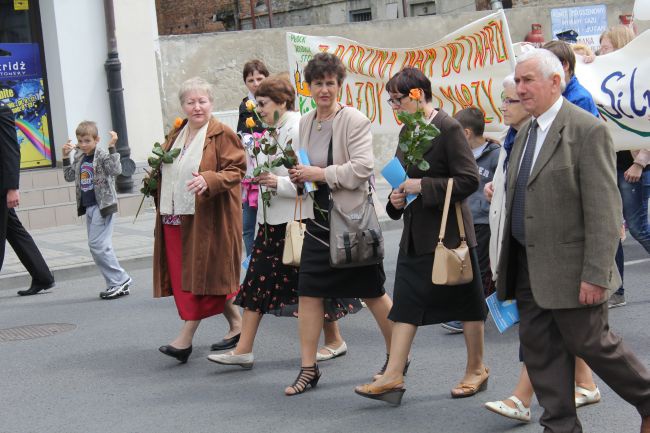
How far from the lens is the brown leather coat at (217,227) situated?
6543mm

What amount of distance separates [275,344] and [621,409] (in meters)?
2.64

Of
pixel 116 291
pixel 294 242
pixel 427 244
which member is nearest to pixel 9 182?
pixel 116 291

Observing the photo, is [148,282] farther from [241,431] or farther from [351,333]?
[241,431]

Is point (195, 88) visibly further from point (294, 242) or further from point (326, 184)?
point (294, 242)

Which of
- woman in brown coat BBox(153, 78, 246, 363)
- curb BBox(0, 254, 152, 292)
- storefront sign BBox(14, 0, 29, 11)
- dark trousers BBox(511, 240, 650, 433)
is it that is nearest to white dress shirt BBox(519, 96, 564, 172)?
dark trousers BBox(511, 240, 650, 433)

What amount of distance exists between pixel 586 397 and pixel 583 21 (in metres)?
14.7

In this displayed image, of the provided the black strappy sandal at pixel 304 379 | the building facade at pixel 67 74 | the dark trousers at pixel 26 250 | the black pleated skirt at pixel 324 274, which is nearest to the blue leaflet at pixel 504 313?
the black pleated skirt at pixel 324 274

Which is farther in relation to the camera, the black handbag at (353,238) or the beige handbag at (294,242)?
the beige handbag at (294,242)

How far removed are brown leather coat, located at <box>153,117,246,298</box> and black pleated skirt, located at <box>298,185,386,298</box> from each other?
0.80 meters

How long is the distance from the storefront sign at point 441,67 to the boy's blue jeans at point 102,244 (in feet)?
7.15

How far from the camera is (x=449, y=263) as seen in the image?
17.3 feet

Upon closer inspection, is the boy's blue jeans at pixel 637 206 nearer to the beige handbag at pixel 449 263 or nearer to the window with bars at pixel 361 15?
the beige handbag at pixel 449 263

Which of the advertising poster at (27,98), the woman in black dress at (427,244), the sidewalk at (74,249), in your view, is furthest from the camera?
the advertising poster at (27,98)

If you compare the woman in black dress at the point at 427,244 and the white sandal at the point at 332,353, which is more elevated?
the woman in black dress at the point at 427,244
